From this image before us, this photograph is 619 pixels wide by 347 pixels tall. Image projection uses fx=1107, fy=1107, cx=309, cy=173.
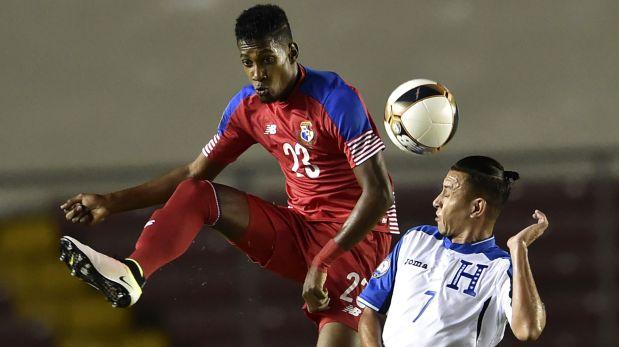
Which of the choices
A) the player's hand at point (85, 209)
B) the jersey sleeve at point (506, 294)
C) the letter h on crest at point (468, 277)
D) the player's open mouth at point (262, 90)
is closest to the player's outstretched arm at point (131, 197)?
the player's hand at point (85, 209)

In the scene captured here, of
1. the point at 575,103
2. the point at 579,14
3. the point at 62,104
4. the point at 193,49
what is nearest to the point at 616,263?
the point at 575,103

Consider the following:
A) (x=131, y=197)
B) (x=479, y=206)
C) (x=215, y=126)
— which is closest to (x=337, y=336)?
(x=479, y=206)

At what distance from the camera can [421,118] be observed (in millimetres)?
4090

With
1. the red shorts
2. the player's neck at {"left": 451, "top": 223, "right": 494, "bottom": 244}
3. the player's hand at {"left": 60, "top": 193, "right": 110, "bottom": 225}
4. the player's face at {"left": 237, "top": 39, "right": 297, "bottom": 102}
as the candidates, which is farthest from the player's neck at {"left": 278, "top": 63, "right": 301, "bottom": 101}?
the player's neck at {"left": 451, "top": 223, "right": 494, "bottom": 244}

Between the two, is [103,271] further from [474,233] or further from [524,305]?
[524,305]

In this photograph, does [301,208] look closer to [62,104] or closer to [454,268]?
[454,268]

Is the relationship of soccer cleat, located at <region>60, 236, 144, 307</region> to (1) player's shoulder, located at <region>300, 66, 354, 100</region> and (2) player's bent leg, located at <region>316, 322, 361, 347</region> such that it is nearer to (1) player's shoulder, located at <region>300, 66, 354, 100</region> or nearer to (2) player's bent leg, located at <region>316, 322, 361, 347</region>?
(2) player's bent leg, located at <region>316, 322, 361, 347</region>

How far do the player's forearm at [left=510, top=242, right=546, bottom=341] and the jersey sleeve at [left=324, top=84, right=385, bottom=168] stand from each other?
2.36 feet

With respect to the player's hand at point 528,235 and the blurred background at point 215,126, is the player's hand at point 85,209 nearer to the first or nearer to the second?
the player's hand at point 528,235

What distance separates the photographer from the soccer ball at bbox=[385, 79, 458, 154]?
161 inches

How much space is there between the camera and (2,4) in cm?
793

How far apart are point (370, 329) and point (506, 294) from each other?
0.44 m

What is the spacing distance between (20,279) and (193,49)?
200 cm

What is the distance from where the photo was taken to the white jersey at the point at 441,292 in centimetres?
330
